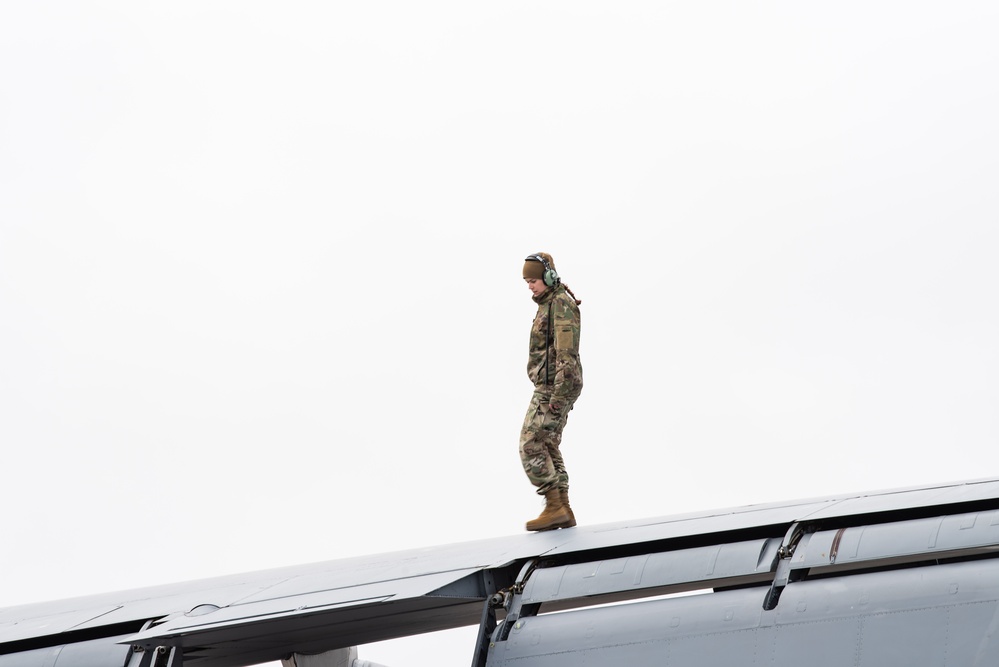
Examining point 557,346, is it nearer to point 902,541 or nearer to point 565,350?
point 565,350

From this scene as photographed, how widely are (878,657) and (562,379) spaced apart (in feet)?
17.0

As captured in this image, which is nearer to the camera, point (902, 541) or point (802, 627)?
point (802, 627)

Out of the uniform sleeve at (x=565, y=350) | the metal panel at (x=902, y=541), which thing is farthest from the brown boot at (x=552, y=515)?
the metal panel at (x=902, y=541)

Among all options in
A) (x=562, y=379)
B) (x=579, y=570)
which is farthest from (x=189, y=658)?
(x=562, y=379)

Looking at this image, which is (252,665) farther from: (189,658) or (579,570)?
(579,570)

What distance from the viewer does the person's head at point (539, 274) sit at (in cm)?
1356

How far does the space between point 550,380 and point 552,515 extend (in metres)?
1.50

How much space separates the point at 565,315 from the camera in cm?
1348

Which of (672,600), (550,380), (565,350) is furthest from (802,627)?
(550,380)

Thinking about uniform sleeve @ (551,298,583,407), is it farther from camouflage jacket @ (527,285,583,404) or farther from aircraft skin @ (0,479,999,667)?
aircraft skin @ (0,479,999,667)

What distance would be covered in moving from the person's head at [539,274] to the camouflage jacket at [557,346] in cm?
7

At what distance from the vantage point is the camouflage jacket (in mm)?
13430

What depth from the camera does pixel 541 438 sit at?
13.6m

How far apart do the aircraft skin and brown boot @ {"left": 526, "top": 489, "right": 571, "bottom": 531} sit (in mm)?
934
